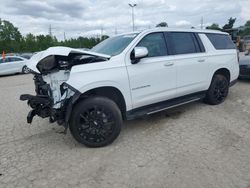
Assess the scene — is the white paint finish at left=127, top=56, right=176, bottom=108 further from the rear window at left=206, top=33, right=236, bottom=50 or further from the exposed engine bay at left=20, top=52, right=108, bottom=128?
the rear window at left=206, top=33, right=236, bottom=50

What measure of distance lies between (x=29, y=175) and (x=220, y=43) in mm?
5072

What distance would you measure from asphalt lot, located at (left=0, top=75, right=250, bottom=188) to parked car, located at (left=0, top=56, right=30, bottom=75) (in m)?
12.1

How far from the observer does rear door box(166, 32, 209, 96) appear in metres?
4.51

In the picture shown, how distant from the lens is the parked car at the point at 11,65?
15.5 meters

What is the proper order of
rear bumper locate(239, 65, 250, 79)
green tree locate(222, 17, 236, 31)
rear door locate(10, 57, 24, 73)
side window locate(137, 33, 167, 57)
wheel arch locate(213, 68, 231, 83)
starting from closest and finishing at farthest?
side window locate(137, 33, 167, 57) < wheel arch locate(213, 68, 231, 83) < rear bumper locate(239, 65, 250, 79) < rear door locate(10, 57, 24, 73) < green tree locate(222, 17, 236, 31)

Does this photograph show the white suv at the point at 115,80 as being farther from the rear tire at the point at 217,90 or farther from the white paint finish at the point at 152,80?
the rear tire at the point at 217,90

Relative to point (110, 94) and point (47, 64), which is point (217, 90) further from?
point (47, 64)

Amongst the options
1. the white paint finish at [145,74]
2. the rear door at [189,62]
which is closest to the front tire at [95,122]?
the white paint finish at [145,74]

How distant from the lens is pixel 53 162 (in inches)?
129

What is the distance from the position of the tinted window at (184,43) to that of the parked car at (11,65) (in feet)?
44.7

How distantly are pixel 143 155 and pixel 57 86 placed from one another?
1694 mm

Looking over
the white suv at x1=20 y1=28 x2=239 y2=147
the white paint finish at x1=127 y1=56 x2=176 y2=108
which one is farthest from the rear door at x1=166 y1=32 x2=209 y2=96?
the white paint finish at x1=127 y1=56 x2=176 y2=108

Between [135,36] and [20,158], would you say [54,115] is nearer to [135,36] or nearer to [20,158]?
[20,158]

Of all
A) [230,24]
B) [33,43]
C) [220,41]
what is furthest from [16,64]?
[230,24]
